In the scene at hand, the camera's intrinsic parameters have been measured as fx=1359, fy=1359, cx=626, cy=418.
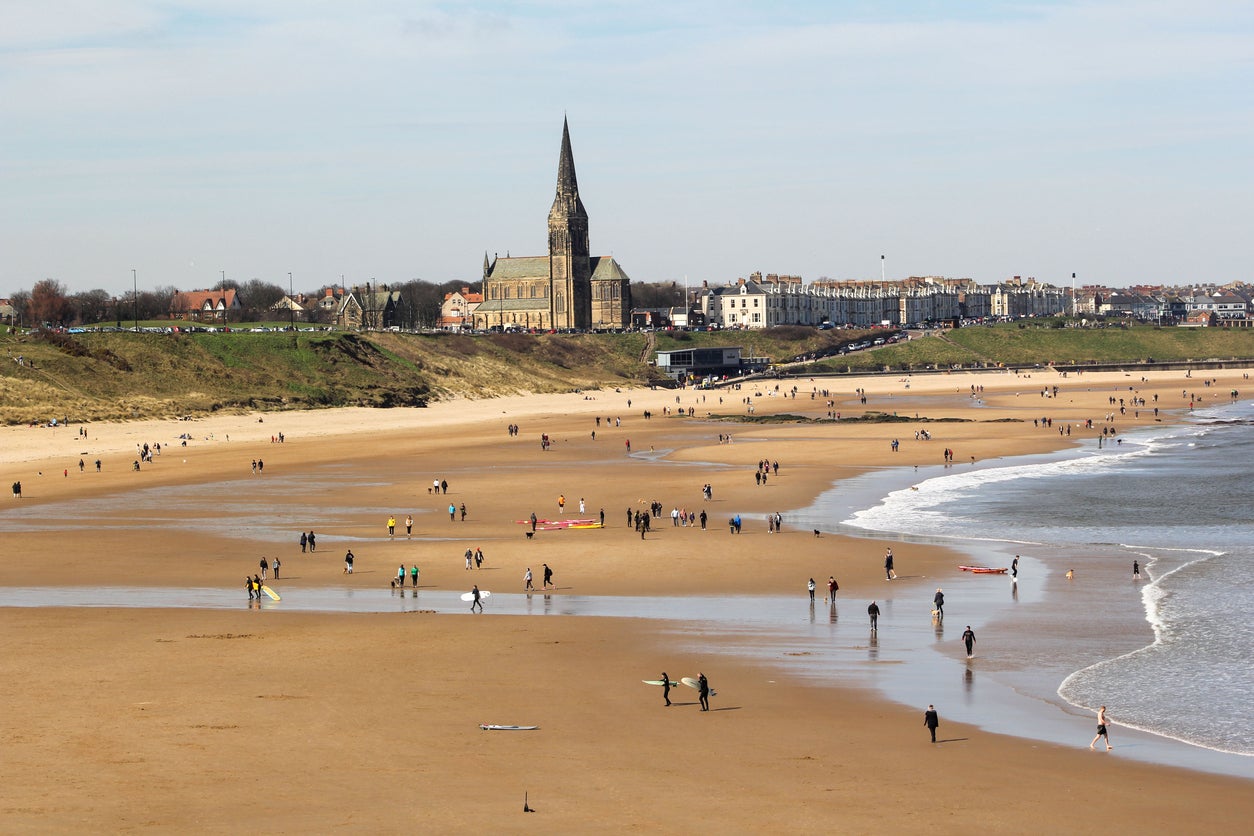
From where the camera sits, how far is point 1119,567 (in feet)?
124

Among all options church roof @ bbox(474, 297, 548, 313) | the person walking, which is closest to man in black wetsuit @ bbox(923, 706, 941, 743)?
the person walking

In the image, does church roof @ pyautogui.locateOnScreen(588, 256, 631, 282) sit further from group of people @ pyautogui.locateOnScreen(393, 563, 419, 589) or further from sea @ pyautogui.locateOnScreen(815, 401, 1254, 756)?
group of people @ pyautogui.locateOnScreen(393, 563, 419, 589)

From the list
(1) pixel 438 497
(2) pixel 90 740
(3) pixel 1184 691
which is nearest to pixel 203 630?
(2) pixel 90 740

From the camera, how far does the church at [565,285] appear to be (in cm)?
18375

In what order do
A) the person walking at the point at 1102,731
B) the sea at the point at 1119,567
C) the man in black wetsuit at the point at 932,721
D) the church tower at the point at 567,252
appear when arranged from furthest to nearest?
the church tower at the point at 567,252 → the sea at the point at 1119,567 → the man in black wetsuit at the point at 932,721 → the person walking at the point at 1102,731

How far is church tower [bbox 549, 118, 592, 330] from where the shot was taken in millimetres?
183375

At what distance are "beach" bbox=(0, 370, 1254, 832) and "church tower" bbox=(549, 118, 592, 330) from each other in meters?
125

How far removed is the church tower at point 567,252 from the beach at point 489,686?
124984 millimetres

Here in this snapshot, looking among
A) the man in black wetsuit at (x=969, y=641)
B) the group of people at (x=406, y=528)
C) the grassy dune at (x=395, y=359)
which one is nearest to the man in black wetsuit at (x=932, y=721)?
the man in black wetsuit at (x=969, y=641)

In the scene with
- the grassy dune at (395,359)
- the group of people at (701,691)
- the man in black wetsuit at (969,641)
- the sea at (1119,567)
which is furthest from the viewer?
the grassy dune at (395,359)

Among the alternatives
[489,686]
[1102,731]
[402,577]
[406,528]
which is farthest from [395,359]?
[1102,731]

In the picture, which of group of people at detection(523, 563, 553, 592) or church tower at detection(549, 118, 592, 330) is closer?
group of people at detection(523, 563, 553, 592)

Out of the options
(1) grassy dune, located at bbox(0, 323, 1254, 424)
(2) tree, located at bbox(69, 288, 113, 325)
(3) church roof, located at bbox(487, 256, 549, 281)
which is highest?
(3) church roof, located at bbox(487, 256, 549, 281)

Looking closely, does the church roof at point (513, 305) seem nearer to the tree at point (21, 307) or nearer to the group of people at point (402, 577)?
the tree at point (21, 307)
